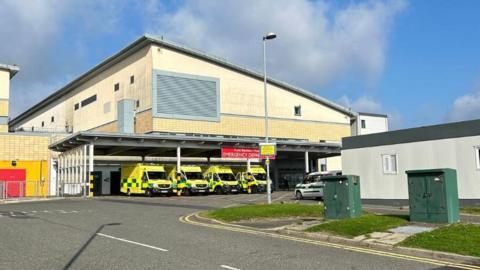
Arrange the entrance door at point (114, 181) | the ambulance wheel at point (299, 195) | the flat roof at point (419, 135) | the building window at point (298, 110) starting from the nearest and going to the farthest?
the flat roof at point (419, 135), the ambulance wheel at point (299, 195), the entrance door at point (114, 181), the building window at point (298, 110)

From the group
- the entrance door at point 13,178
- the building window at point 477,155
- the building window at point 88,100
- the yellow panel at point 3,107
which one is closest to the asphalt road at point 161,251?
the building window at point 477,155

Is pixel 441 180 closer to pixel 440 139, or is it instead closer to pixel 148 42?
pixel 440 139

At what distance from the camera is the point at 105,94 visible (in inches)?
2495

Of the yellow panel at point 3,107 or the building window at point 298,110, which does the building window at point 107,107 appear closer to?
the yellow panel at point 3,107

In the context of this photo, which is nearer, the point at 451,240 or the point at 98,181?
the point at 451,240

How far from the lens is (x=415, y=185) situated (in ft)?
46.9

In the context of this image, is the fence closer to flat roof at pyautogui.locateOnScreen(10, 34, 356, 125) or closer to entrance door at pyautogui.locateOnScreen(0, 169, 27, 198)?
entrance door at pyautogui.locateOnScreen(0, 169, 27, 198)

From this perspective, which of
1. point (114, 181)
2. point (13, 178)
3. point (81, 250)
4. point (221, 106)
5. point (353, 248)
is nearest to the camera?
point (81, 250)

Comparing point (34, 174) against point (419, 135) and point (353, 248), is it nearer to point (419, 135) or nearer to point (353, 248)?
point (419, 135)

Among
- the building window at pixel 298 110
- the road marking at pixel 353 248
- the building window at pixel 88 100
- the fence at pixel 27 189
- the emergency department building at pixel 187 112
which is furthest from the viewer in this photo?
the building window at pixel 88 100

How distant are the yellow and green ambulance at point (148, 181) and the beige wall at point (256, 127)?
1204 cm

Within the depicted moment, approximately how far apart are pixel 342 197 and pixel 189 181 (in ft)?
94.3

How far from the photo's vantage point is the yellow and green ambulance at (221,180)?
44.7 m

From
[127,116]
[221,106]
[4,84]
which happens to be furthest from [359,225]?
[4,84]
